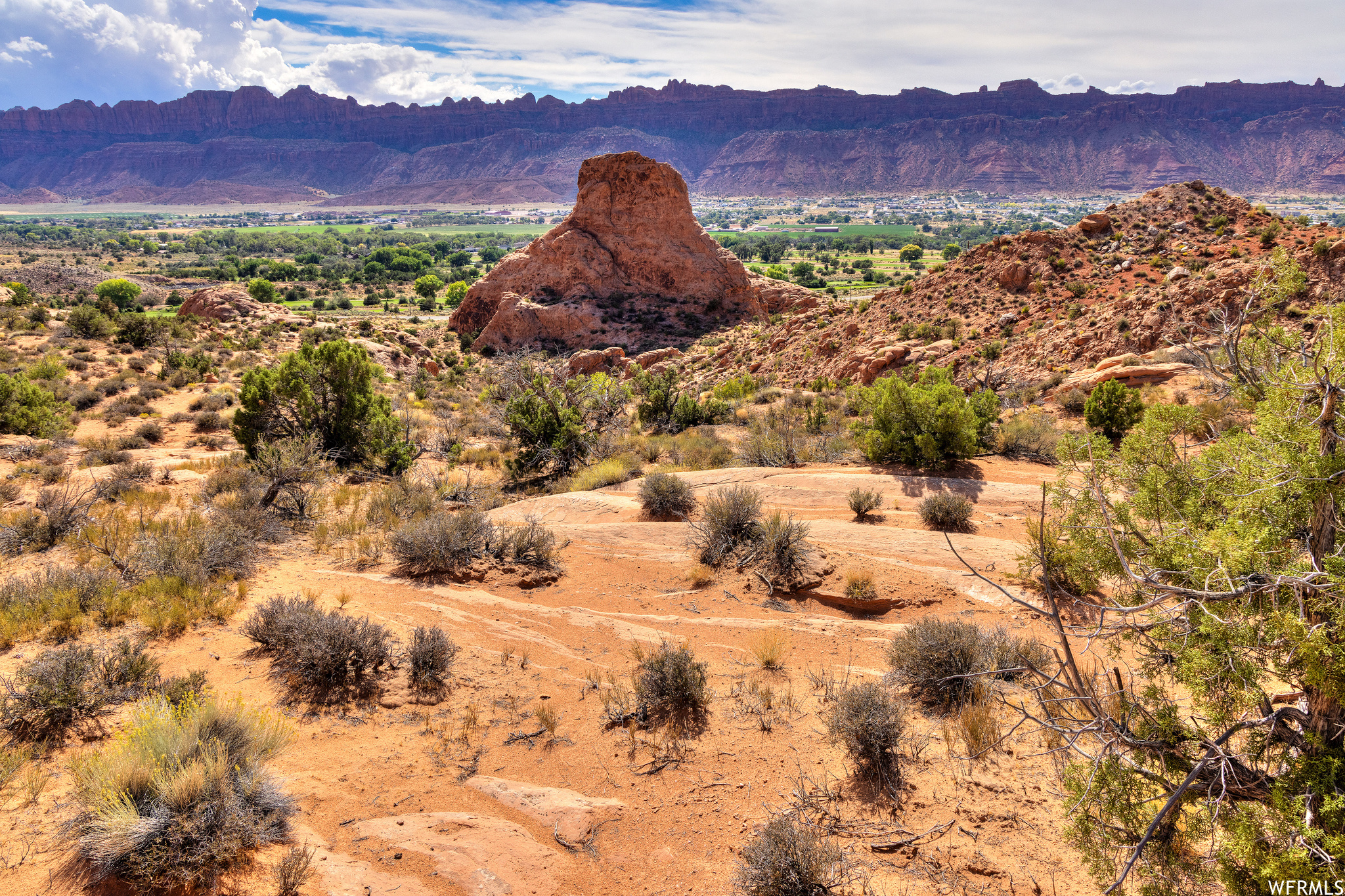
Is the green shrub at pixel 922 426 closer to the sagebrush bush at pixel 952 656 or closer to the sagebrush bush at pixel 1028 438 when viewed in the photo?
the sagebrush bush at pixel 1028 438

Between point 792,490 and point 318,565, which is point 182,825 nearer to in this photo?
point 318,565

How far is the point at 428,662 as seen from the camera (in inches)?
246

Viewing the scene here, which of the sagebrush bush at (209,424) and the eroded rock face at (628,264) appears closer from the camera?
the sagebrush bush at (209,424)

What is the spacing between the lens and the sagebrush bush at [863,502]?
973 cm

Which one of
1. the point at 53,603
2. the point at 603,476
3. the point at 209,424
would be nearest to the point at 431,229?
the point at 209,424

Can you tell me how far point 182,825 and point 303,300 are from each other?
217 ft

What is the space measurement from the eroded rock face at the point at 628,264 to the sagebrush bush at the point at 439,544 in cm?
3661

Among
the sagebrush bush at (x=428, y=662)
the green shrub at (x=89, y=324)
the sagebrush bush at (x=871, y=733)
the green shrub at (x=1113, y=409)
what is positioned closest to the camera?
the sagebrush bush at (x=871, y=733)

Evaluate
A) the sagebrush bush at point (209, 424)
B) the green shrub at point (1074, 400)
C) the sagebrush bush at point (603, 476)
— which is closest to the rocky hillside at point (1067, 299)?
the green shrub at point (1074, 400)

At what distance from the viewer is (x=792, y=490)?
10.9 meters

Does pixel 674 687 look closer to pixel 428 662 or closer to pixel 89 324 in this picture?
pixel 428 662

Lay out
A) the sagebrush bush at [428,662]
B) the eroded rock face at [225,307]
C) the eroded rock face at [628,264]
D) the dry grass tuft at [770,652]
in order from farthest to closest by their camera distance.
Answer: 1. the eroded rock face at [628,264]
2. the eroded rock face at [225,307]
3. the dry grass tuft at [770,652]
4. the sagebrush bush at [428,662]

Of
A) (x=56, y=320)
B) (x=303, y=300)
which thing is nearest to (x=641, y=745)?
(x=56, y=320)

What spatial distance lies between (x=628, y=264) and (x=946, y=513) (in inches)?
1621
